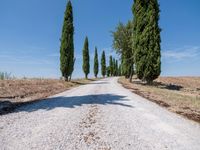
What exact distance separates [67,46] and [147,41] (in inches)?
573

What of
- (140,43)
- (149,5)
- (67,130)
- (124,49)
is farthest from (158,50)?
(67,130)

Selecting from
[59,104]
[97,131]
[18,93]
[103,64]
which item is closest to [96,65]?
[103,64]

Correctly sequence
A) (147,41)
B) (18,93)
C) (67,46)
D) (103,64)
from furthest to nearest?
(103,64), (67,46), (147,41), (18,93)

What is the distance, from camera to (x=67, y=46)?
37719 mm

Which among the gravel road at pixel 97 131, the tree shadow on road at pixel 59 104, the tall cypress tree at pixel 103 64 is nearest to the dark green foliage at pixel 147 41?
the tree shadow on road at pixel 59 104

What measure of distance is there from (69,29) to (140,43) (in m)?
14.5

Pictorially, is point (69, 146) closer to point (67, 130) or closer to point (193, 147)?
point (67, 130)

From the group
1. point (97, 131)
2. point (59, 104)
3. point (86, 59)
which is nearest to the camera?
point (97, 131)

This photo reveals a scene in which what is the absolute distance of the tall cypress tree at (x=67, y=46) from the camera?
37.2 metres

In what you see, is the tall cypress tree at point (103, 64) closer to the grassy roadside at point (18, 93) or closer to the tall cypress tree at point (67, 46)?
the tall cypress tree at point (67, 46)

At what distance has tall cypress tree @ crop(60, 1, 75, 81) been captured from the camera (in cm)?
3725

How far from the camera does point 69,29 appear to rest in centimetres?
3872

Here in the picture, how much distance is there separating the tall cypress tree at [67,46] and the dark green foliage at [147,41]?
12329mm

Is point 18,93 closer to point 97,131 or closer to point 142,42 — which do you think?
point 97,131
